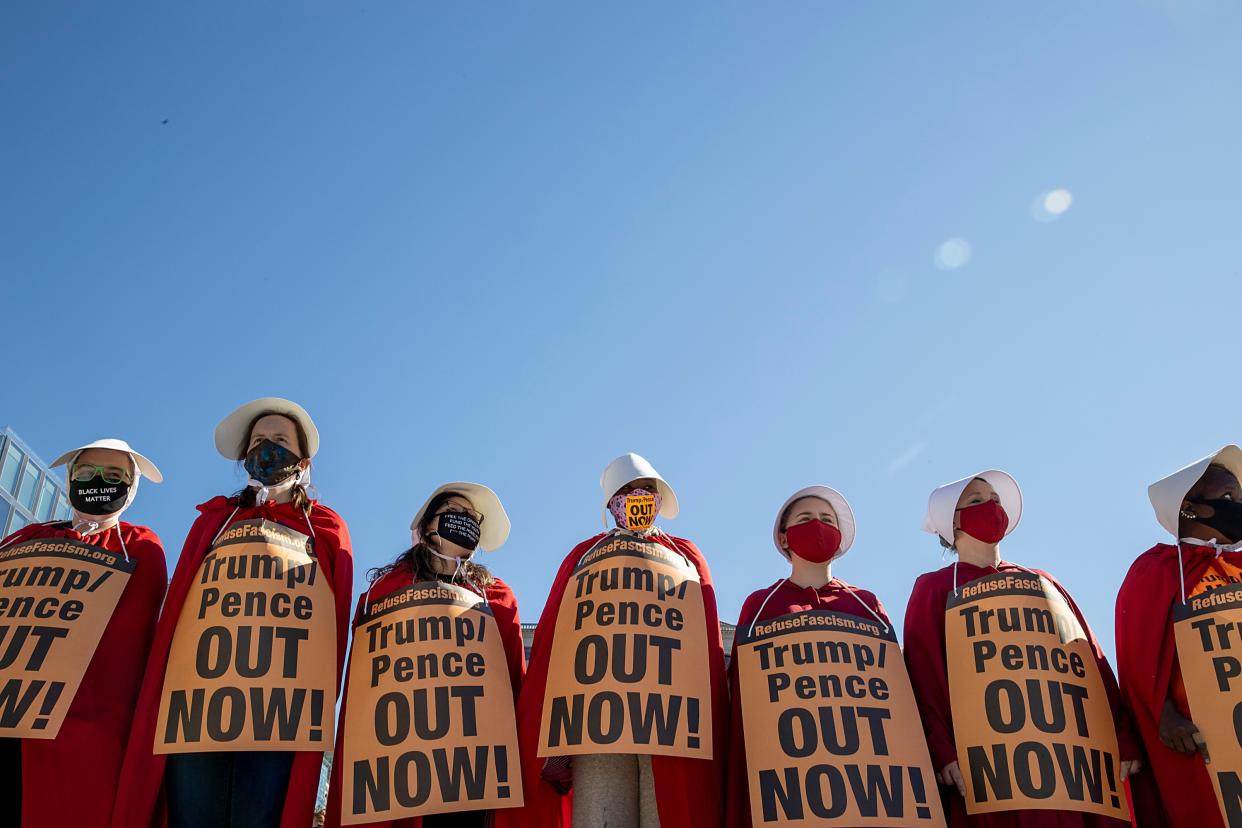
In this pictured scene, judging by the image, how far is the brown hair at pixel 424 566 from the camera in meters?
6.68

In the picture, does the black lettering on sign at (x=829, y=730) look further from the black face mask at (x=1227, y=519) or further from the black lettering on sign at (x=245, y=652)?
the black lettering on sign at (x=245, y=652)

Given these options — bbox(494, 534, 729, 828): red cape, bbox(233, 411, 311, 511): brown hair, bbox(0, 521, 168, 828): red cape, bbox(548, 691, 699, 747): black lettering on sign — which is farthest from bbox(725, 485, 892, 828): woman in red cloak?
bbox(0, 521, 168, 828): red cape

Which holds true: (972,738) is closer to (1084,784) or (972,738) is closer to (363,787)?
(1084,784)

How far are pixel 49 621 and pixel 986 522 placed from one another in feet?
19.4

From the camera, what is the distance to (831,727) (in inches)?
226

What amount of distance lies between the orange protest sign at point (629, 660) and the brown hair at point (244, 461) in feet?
6.12

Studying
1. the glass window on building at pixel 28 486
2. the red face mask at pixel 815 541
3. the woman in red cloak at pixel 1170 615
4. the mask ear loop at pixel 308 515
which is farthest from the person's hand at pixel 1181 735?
the glass window on building at pixel 28 486

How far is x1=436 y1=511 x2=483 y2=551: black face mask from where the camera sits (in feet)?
22.1

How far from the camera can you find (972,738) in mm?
5914

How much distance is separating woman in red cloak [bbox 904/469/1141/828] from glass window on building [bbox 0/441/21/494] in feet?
117

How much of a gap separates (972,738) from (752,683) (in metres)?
1.33

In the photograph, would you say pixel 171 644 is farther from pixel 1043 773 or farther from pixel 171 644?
pixel 1043 773

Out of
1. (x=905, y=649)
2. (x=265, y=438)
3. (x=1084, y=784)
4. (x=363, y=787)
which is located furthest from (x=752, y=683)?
(x=265, y=438)

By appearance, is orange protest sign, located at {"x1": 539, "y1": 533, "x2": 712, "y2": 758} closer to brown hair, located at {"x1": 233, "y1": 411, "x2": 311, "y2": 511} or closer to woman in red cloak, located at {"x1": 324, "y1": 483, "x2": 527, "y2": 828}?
woman in red cloak, located at {"x1": 324, "y1": 483, "x2": 527, "y2": 828}
